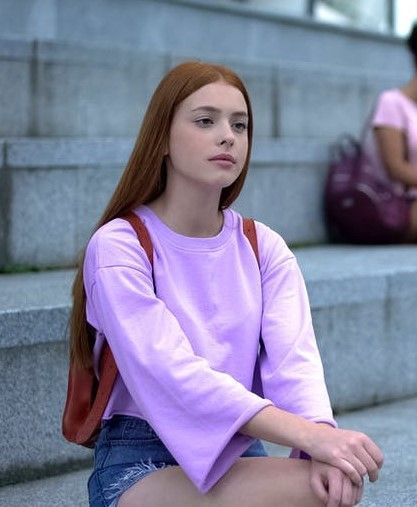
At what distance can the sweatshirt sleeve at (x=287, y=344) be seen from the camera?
115 inches

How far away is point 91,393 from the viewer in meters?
3.04

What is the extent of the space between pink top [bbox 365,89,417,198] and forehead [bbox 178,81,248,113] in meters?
4.30

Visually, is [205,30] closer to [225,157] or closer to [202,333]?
[225,157]

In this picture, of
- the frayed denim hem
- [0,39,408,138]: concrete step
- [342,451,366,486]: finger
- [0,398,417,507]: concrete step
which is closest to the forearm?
[342,451,366,486]: finger

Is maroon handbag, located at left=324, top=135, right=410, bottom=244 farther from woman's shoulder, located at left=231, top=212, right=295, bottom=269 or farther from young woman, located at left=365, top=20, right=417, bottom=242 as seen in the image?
woman's shoulder, located at left=231, top=212, right=295, bottom=269

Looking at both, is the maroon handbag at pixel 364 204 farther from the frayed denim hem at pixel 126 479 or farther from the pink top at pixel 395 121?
the frayed denim hem at pixel 126 479

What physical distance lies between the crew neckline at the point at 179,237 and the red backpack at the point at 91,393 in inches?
1.2

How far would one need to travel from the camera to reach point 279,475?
2.76 meters

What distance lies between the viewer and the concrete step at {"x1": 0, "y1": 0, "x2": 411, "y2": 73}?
769 cm

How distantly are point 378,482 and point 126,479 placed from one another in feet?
5.14

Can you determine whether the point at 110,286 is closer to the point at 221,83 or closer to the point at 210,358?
the point at 210,358

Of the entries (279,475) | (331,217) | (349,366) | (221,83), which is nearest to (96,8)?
(331,217)

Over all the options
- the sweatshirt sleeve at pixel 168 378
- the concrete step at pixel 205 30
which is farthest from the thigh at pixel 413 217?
the sweatshirt sleeve at pixel 168 378

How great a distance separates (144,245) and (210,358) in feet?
0.95
